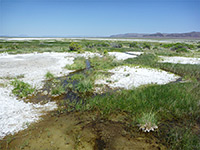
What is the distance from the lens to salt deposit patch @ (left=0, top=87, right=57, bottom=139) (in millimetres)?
5941

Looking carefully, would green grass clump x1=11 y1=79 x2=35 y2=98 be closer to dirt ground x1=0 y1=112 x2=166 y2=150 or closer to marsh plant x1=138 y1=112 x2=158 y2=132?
dirt ground x1=0 y1=112 x2=166 y2=150

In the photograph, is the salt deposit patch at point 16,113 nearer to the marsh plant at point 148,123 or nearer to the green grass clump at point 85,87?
the green grass clump at point 85,87

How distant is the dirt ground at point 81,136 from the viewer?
492cm

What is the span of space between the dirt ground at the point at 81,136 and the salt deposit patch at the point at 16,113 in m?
0.45

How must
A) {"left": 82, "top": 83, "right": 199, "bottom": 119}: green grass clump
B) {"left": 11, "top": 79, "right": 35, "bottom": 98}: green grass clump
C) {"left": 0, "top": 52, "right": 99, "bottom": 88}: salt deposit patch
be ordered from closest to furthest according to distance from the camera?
{"left": 82, "top": 83, "right": 199, "bottom": 119}: green grass clump
{"left": 11, "top": 79, "right": 35, "bottom": 98}: green grass clump
{"left": 0, "top": 52, "right": 99, "bottom": 88}: salt deposit patch

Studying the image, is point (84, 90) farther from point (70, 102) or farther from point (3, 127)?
point (3, 127)

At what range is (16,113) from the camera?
7.00 meters

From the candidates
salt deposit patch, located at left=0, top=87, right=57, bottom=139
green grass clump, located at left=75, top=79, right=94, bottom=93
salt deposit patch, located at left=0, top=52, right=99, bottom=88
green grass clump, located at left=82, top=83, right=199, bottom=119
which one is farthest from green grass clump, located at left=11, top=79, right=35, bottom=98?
green grass clump, located at left=82, top=83, right=199, bottom=119

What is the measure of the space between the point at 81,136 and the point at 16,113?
3933mm

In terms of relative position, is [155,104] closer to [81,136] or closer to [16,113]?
[81,136]

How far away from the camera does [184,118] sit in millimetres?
6574

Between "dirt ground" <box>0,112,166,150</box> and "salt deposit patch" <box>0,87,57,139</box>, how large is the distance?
1.49 ft

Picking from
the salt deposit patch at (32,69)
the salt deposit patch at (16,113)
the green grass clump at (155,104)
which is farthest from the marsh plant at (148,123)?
the salt deposit patch at (32,69)

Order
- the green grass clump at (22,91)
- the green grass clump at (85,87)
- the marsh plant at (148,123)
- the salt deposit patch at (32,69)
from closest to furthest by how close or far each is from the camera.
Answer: the marsh plant at (148,123), the green grass clump at (22,91), the green grass clump at (85,87), the salt deposit patch at (32,69)
